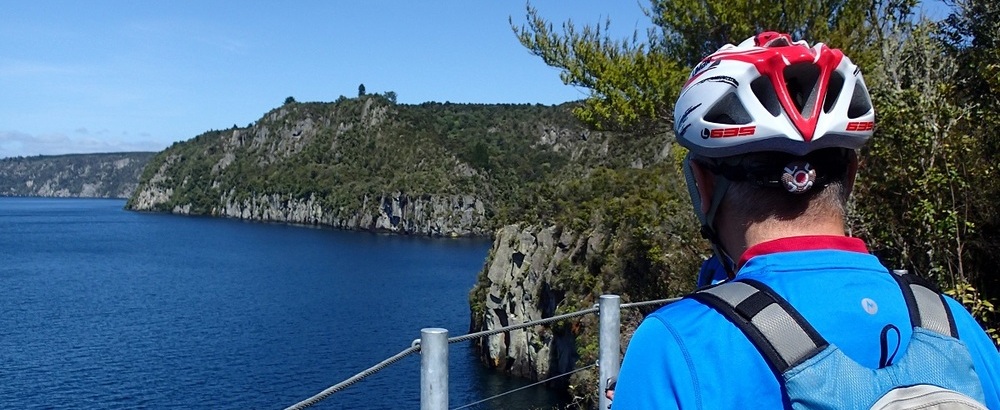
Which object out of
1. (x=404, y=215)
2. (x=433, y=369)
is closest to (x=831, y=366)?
(x=433, y=369)

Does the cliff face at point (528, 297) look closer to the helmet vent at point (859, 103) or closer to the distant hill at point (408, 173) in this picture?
the helmet vent at point (859, 103)

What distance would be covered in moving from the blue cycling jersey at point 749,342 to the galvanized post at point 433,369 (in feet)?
5.62

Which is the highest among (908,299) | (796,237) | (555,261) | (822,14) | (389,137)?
(389,137)

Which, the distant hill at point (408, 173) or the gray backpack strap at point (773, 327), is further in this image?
the distant hill at point (408, 173)

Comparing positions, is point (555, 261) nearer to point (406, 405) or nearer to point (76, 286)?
point (406, 405)

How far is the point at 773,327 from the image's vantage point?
54.3 inches

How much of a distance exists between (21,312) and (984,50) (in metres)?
55.7

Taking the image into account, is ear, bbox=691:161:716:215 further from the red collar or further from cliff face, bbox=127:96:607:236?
cliff face, bbox=127:96:607:236

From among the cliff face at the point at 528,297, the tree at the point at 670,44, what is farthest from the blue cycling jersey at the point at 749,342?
the cliff face at the point at 528,297

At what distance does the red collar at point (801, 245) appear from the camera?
1.59 m

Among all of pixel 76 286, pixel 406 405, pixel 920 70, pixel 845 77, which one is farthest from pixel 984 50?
pixel 76 286

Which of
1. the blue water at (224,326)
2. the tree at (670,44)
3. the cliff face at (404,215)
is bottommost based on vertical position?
the blue water at (224,326)

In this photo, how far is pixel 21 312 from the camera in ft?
168

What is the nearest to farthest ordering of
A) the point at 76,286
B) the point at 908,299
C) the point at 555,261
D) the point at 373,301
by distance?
1. the point at 908,299
2. the point at 555,261
3. the point at 373,301
4. the point at 76,286
